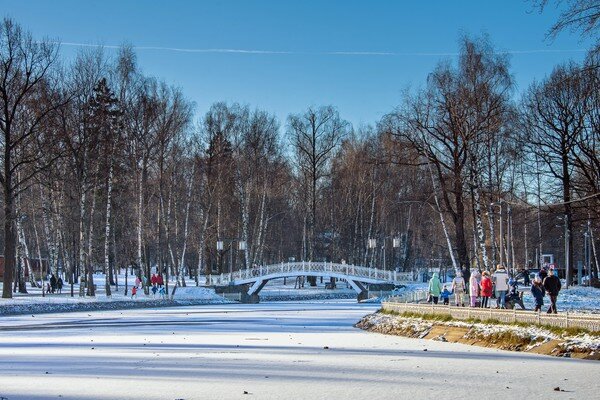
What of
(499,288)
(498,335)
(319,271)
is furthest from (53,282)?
(498,335)

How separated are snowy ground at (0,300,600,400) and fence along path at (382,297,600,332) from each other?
1265 mm

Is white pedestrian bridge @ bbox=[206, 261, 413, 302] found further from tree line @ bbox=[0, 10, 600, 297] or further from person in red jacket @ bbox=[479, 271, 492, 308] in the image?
person in red jacket @ bbox=[479, 271, 492, 308]

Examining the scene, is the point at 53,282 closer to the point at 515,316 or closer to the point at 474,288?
the point at 474,288

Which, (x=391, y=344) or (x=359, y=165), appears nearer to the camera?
(x=391, y=344)

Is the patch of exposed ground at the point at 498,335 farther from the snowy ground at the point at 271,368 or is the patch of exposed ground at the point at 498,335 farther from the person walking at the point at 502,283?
the person walking at the point at 502,283

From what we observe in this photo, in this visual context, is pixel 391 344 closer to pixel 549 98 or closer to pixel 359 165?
pixel 549 98

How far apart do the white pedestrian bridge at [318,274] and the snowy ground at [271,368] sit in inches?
1403

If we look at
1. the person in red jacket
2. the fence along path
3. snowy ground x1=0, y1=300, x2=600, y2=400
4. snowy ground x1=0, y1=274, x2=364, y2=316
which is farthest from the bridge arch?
snowy ground x1=0, y1=300, x2=600, y2=400

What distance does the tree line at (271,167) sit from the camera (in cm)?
4275

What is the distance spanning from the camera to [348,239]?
250ft

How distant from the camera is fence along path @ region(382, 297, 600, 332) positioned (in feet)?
56.6

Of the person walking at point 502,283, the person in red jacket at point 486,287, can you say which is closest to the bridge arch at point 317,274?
the person walking at point 502,283

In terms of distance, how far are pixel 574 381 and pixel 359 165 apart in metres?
57.9

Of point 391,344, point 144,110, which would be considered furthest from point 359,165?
point 391,344
